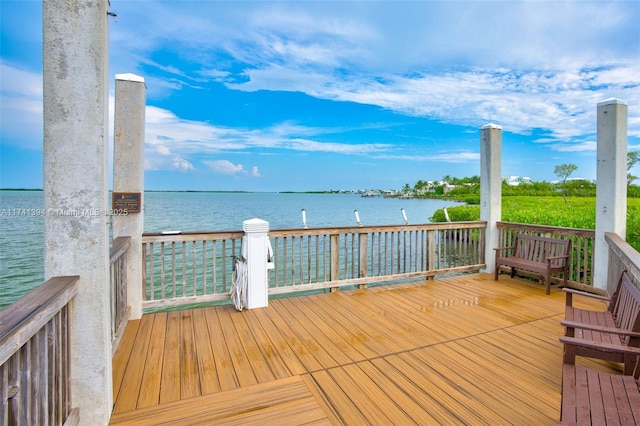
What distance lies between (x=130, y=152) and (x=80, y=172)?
5.92 feet

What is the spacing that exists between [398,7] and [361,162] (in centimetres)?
Result: 1683

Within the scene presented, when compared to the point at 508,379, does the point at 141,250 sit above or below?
above

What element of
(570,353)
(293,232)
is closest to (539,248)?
(570,353)

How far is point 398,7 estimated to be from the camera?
7180 millimetres

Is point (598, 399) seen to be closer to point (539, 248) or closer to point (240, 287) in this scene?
point (240, 287)

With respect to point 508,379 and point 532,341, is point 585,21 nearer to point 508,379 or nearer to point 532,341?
point 532,341

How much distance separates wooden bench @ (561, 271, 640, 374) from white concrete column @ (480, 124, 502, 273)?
2.83 meters

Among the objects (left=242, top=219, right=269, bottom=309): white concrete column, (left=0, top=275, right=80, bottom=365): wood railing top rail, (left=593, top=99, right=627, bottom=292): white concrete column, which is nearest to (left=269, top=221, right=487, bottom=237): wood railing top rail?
(left=242, top=219, right=269, bottom=309): white concrete column

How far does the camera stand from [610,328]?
6.46ft

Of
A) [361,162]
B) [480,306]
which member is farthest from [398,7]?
[361,162]

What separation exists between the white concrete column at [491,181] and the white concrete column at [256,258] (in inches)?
154

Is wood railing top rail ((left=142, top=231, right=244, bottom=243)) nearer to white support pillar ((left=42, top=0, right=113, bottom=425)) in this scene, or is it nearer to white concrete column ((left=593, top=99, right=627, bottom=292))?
white support pillar ((left=42, top=0, right=113, bottom=425))

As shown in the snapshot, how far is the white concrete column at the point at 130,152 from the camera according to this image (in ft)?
10.6

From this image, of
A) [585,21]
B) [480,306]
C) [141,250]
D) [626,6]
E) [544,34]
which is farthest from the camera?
[544,34]
